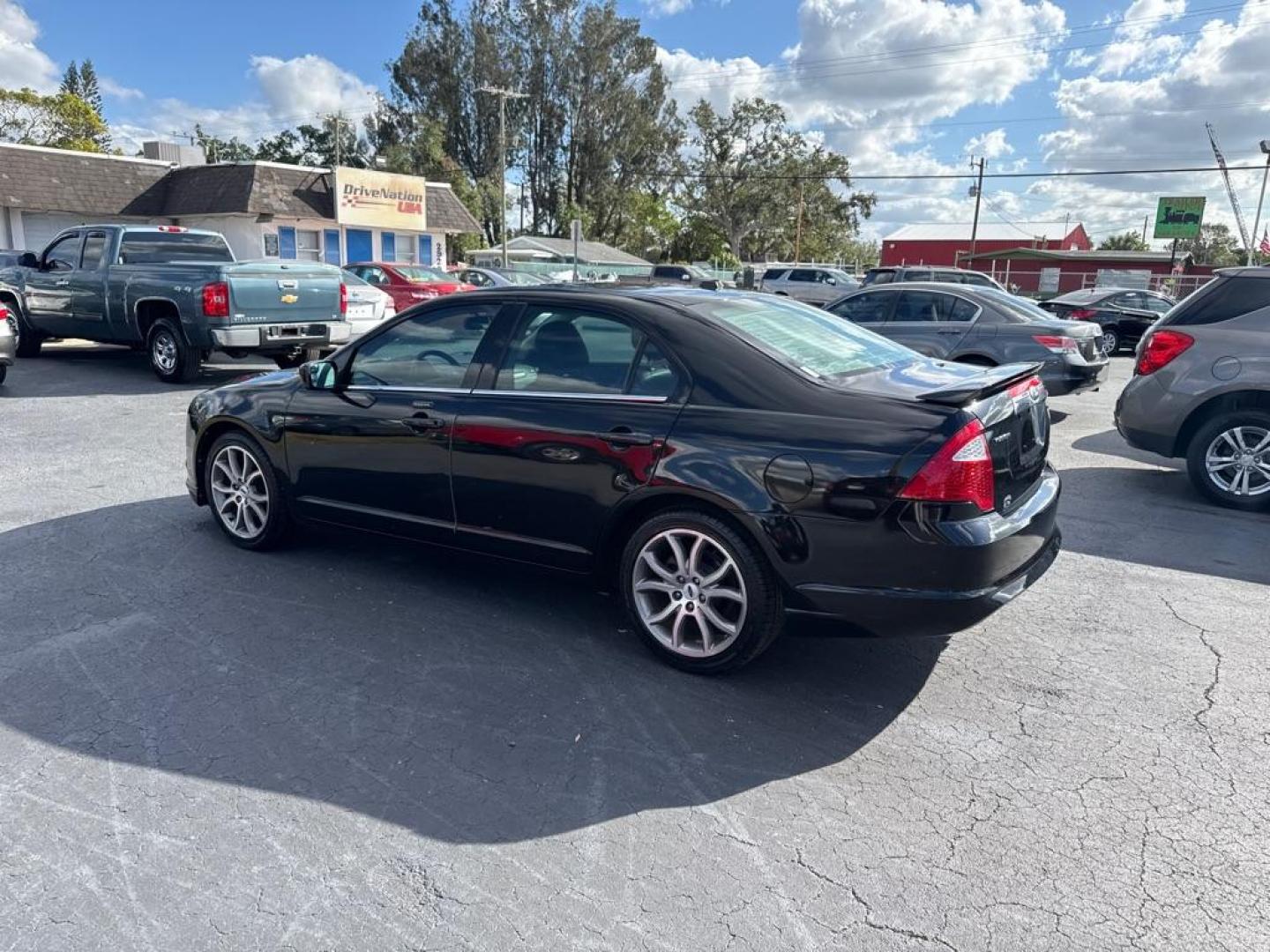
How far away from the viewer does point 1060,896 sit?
2.53m

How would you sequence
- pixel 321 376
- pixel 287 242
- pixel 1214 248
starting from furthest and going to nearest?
1. pixel 1214 248
2. pixel 287 242
3. pixel 321 376

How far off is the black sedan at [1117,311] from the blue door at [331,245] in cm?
2384

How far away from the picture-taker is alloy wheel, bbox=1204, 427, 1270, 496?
21.6 feet

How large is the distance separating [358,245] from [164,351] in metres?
23.0

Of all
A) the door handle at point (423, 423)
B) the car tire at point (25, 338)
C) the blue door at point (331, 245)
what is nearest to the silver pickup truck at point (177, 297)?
the car tire at point (25, 338)

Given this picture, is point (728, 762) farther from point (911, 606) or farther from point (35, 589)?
point (35, 589)

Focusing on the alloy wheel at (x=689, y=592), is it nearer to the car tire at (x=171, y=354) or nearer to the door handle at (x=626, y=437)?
the door handle at (x=626, y=437)

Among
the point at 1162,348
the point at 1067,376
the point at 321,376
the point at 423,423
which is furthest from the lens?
the point at 1067,376

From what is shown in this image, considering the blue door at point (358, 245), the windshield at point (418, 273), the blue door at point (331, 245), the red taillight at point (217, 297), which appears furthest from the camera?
the blue door at point (358, 245)

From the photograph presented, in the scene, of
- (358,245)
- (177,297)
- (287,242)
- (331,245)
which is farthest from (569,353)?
(358,245)

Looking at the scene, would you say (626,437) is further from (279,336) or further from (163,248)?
(163,248)

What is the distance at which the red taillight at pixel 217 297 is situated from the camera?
1064 centimetres

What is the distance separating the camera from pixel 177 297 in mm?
10953

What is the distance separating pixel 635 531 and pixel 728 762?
108 cm
